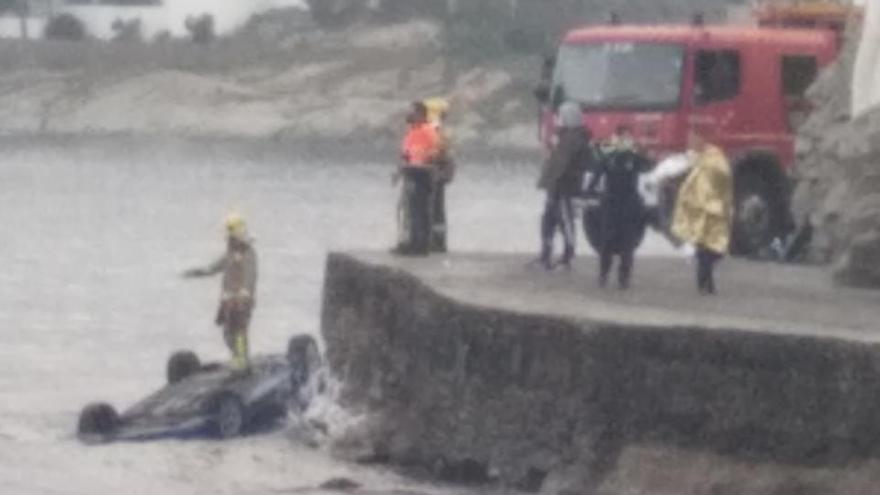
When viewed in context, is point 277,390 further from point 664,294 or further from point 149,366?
point 149,366

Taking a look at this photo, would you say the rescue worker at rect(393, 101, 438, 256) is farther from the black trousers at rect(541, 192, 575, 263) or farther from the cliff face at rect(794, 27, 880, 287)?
the cliff face at rect(794, 27, 880, 287)

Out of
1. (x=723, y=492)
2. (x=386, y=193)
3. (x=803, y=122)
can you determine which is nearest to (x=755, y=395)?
(x=723, y=492)

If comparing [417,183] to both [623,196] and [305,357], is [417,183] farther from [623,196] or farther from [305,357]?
[623,196]

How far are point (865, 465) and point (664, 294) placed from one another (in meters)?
4.26

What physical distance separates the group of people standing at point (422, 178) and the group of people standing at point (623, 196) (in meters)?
1.01

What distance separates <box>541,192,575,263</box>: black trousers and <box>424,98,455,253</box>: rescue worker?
39.6 inches

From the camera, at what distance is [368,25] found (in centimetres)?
11638

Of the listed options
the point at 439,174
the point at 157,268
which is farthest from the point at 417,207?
the point at 157,268

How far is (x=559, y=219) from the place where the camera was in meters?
26.8

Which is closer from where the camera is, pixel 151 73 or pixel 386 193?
pixel 386 193

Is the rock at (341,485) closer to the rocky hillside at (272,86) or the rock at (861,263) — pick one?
the rock at (861,263)

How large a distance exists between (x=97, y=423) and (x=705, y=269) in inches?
243

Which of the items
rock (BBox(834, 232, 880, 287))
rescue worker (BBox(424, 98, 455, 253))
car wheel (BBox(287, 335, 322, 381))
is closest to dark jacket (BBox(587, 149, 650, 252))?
rock (BBox(834, 232, 880, 287))

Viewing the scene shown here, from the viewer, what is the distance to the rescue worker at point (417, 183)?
27703mm
